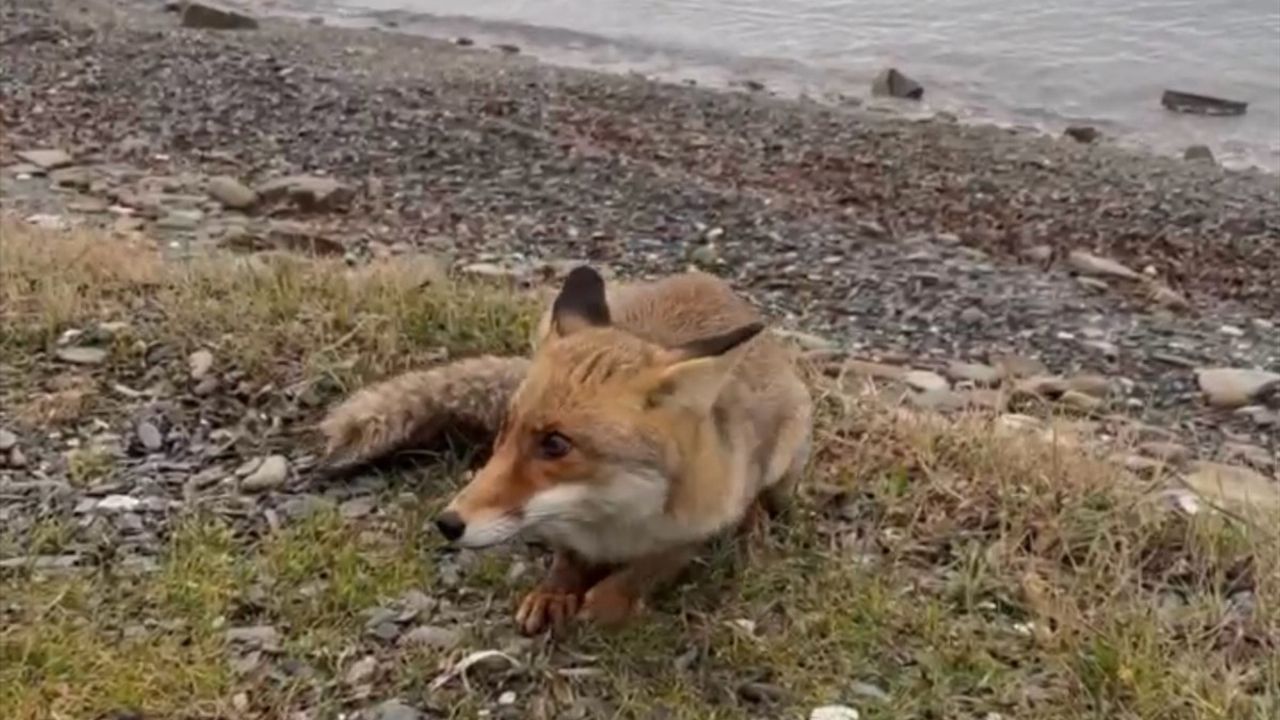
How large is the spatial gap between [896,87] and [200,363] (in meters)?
14.6

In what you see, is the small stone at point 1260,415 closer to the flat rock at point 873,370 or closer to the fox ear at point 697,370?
the flat rock at point 873,370

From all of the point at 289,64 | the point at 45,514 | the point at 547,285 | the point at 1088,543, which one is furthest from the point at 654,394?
the point at 289,64

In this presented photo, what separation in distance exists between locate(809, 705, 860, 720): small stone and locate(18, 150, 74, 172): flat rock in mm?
8241

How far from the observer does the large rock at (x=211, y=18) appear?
20.1 m

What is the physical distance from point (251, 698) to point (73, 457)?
4.89ft

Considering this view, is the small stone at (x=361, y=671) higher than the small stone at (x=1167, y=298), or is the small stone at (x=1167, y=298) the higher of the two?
the small stone at (x=361, y=671)

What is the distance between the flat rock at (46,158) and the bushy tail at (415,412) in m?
6.44

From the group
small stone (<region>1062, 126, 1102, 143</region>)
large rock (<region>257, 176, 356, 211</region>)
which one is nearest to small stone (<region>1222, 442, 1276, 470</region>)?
large rock (<region>257, 176, 356, 211</region>)

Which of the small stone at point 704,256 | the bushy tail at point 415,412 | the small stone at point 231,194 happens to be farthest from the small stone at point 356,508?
the small stone at point 231,194

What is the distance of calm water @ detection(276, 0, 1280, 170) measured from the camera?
19109 millimetres

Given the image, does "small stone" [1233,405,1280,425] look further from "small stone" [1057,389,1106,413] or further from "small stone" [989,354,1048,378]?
"small stone" [989,354,1048,378]

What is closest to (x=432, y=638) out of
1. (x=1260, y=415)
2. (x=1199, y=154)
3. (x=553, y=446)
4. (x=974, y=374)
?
(x=553, y=446)

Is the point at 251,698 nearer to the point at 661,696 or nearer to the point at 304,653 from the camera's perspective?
the point at 304,653

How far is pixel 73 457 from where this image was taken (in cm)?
511
